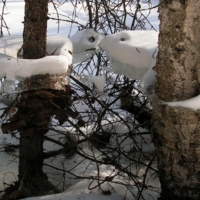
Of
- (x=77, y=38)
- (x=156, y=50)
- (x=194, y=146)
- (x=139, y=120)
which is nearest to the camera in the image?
(x=194, y=146)

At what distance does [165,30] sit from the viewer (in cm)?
165

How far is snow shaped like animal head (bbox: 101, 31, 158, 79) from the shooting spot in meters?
1.89

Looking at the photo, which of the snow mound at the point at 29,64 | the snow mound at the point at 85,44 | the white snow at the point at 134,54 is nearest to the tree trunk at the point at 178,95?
the white snow at the point at 134,54

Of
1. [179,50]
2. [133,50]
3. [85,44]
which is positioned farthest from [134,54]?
[85,44]

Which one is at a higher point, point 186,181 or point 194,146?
point 194,146

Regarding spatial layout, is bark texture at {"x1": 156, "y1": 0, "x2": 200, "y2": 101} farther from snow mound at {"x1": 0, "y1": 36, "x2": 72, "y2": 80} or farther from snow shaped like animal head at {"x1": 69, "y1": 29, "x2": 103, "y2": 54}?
snow shaped like animal head at {"x1": 69, "y1": 29, "x2": 103, "y2": 54}

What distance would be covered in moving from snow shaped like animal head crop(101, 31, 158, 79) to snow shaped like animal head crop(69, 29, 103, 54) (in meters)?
0.16

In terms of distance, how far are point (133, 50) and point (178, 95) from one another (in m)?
0.36

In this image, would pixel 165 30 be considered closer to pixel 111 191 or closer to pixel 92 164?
pixel 111 191

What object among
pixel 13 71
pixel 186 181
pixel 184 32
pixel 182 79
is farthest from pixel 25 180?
pixel 184 32

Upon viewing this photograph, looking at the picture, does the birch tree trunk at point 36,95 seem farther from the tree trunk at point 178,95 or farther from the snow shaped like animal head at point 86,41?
the tree trunk at point 178,95

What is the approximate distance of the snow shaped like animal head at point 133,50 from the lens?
189 cm

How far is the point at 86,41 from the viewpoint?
7.23ft

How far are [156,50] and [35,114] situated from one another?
72 cm
